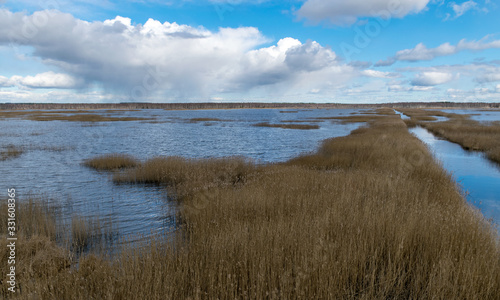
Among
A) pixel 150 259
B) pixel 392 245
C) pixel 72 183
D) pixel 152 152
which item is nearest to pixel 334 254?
pixel 392 245

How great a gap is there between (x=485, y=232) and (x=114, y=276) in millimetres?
7185

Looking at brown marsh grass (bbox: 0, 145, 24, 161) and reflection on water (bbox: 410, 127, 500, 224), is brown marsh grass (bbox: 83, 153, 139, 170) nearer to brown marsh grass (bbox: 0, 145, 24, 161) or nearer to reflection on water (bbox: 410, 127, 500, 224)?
brown marsh grass (bbox: 0, 145, 24, 161)

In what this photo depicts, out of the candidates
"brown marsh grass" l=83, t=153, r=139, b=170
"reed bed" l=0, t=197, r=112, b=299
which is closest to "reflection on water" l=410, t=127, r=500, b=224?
"reed bed" l=0, t=197, r=112, b=299

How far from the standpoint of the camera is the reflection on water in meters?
12.9

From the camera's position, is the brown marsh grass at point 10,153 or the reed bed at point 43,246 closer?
the reed bed at point 43,246

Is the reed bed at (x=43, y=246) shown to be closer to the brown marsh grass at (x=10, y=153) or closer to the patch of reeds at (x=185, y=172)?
the patch of reeds at (x=185, y=172)

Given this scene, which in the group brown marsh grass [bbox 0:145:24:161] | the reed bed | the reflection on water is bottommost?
the reflection on water

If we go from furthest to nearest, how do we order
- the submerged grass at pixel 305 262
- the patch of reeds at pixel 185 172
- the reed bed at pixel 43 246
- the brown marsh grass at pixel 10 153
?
the brown marsh grass at pixel 10 153 → the patch of reeds at pixel 185 172 → the reed bed at pixel 43 246 → the submerged grass at pixel 305 262

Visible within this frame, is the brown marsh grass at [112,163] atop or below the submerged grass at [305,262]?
below

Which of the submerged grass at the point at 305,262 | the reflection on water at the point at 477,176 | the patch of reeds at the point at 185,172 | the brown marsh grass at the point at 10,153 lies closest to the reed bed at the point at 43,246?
the submerged grass at the point at 305,262

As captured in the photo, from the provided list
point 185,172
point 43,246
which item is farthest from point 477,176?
point 43,246

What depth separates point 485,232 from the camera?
6.26 m

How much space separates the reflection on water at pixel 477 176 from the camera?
1290 cm

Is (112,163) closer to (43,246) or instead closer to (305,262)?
(43,246)
